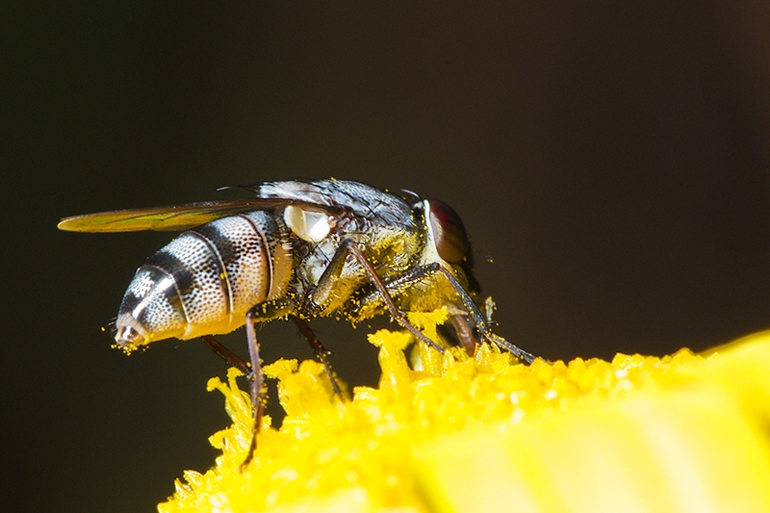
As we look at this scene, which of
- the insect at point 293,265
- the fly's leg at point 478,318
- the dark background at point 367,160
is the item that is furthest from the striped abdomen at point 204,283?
the dark background at point 367,160

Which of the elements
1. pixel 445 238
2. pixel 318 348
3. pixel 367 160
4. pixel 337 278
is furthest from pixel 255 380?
pixel 367 160

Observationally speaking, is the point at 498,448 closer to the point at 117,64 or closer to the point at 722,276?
the point at 722,276

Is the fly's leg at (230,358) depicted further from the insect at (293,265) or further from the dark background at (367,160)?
the dark background at (367,160)

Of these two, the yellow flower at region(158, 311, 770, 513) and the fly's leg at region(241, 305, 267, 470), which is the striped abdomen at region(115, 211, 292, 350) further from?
the yellow flower at region(158, 311, 770, 513)

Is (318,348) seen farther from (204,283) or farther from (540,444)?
(540,444)

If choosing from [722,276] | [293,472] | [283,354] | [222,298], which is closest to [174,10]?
[283,354]


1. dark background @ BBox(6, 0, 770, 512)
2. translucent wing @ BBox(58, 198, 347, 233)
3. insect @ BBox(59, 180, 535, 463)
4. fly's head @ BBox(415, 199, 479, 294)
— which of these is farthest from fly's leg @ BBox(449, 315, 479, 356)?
dark background @ BBox(6, 0, 770, 512)
